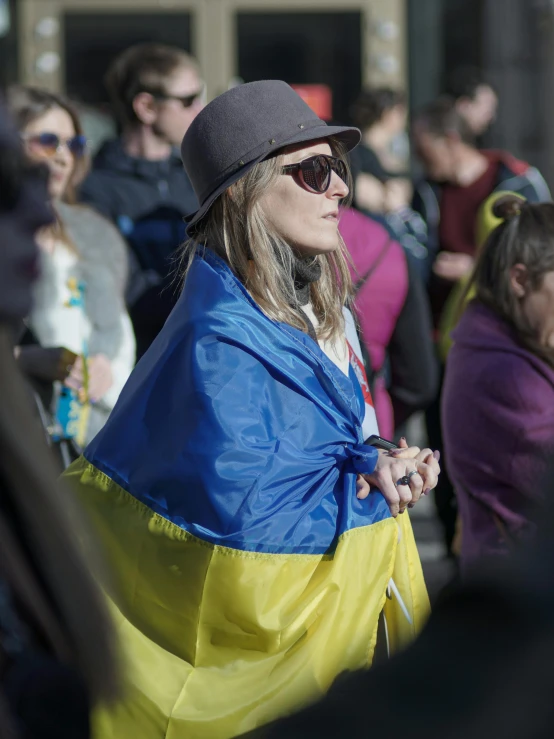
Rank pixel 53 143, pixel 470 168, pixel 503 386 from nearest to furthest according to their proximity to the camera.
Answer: pixel 503 386
pixel 53 143
pixel 470 168

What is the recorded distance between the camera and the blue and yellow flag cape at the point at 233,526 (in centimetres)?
255

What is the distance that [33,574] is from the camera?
4.44 feet

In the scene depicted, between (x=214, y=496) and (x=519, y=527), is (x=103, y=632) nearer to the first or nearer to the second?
(x=214, y=496)

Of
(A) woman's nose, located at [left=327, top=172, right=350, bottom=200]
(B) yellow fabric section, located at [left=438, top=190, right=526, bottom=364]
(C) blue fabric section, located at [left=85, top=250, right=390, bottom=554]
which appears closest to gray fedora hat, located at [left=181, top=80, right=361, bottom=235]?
Result: (A) woman's nose, located at [left=327, top=172, right=350, bottom=200]

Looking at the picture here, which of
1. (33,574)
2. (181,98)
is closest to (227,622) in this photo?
(33,574)

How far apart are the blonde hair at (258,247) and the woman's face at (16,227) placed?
1.42m

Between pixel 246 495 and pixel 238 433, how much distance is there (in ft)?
0.44

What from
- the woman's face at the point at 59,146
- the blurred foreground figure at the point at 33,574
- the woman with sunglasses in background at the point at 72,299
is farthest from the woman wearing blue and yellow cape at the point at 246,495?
the woman's face at the point at 59,146

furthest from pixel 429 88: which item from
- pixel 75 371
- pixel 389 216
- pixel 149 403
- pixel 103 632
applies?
pixel 103 632

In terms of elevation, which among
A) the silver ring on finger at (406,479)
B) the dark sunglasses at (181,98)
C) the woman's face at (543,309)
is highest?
the dark sunglasses at (181,98)

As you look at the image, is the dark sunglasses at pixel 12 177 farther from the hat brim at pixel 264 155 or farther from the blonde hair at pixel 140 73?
the blonde hair at pixel 140 73

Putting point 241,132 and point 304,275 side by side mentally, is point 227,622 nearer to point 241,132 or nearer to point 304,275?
point 304,275

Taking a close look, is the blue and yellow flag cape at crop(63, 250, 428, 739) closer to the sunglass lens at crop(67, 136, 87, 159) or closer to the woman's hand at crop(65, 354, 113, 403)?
the woman's hand at crop(65, 354, 113, 403)

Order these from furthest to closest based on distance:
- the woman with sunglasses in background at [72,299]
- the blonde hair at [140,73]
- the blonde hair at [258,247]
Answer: the blonde hair at [140,73] → the woman with sunglasses in background at [72,299] → the blonde hair at [258,247]
